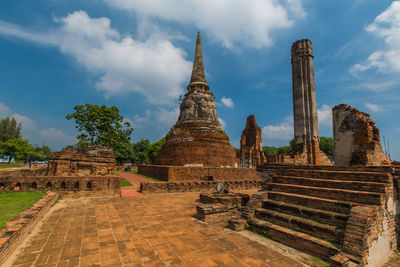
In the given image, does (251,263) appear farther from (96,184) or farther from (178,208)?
(96,184)

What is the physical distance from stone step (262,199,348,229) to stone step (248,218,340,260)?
0.52 meters

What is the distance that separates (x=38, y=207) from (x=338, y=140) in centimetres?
1068

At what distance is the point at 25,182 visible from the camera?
25.8 feet

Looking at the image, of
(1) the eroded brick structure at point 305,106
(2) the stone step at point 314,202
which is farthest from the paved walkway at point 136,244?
(1) the eroded brick structure at point 305,106

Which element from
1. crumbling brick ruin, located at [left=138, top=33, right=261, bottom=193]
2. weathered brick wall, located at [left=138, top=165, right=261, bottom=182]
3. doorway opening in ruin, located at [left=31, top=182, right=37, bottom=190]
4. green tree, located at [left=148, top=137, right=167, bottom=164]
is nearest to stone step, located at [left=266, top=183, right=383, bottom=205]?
crumbling brick ruin, located at [left=138, top=33, right=261, bottom=193]

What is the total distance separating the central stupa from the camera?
685 inches

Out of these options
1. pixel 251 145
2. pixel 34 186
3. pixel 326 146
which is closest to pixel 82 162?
pixel 34 186

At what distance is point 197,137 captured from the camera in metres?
18.5

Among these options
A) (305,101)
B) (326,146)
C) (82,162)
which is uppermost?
(305,101)

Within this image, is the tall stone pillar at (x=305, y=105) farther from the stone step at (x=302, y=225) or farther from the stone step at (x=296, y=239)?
the stone step at (x=296, y=239)

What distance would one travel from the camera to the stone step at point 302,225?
149 inches

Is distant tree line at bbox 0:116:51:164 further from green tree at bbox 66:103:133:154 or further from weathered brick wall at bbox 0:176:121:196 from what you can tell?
weathered brick wall at bbox 0:176:121:196

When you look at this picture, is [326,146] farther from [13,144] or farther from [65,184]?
[13,144]

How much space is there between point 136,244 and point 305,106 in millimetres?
10967
